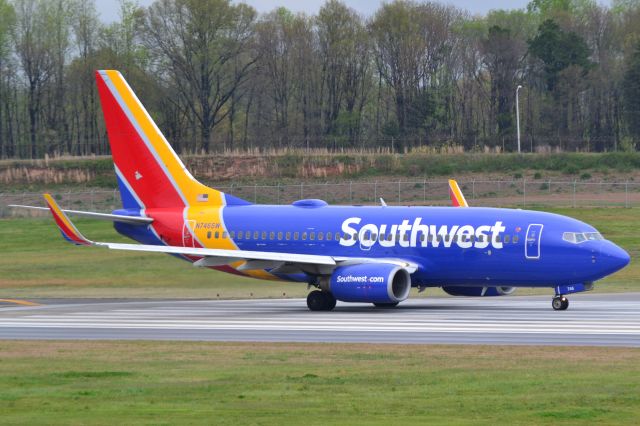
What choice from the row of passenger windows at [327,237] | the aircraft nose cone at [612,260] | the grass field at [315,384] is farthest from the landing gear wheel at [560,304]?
the grass field at [315,384]

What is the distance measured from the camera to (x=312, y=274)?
43344 millimetres

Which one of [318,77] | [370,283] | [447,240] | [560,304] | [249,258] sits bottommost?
[560,304]

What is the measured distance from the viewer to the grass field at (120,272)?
5175cm

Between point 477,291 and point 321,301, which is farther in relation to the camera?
point 477,291

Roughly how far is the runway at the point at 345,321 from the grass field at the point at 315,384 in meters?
2.44

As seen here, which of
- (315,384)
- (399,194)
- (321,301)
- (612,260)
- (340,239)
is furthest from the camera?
(399,194)

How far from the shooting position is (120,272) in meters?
59.1

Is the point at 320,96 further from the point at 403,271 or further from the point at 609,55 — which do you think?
the point at 403,271

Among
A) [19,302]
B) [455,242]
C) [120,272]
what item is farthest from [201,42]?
[455,242]

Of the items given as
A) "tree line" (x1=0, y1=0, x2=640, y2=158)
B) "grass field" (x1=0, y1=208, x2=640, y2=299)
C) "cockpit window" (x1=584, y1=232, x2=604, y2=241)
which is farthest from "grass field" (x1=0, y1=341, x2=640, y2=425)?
"tree line" (x1=0, y1=0, x2=640, y2=158)

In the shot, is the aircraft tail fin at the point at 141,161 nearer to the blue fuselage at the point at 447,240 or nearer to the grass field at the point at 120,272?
the blue fuselage at the point at 447,240

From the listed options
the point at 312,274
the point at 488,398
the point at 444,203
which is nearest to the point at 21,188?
the point at 444,203

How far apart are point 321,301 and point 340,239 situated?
242cm

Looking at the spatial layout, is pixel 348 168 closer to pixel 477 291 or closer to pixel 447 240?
pixel 477 291
